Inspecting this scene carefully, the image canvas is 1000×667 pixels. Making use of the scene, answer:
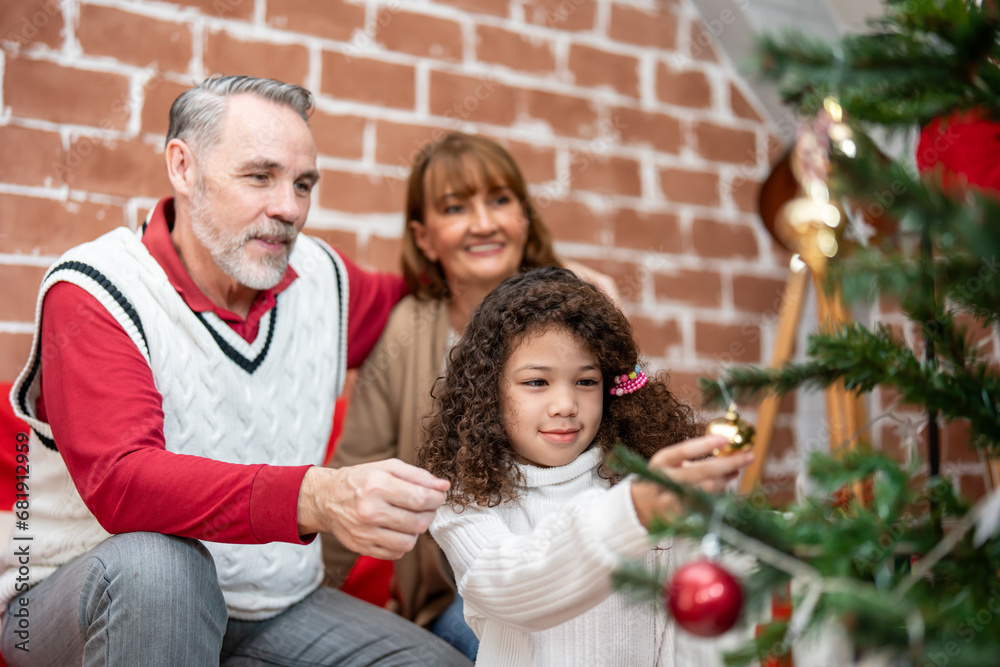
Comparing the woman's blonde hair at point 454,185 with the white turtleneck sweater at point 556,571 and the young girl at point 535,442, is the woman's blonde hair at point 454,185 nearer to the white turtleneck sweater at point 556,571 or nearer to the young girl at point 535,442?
the young girl at point 535,442

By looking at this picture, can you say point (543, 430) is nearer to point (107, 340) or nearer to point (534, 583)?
point (534, 583)

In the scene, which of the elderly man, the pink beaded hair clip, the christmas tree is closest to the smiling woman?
the elderly man

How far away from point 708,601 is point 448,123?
1.64m

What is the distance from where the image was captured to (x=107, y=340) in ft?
3.68

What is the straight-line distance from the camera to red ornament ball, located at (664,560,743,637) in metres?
0.52

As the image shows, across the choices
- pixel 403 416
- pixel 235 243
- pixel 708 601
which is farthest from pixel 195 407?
pixel 708 601

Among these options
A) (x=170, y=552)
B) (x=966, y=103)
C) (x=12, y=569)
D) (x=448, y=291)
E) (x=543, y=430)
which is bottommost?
(x=12, y=569)

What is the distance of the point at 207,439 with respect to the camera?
48.2 inches

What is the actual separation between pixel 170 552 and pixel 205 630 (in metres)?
Answer: 0.11

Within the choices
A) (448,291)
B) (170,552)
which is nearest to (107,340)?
(170,552)

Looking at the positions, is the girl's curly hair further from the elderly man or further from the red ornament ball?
the red ornament ball

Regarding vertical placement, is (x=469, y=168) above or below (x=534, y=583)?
above

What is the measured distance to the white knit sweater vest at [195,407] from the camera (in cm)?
119

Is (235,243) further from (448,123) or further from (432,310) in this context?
(448,123)
